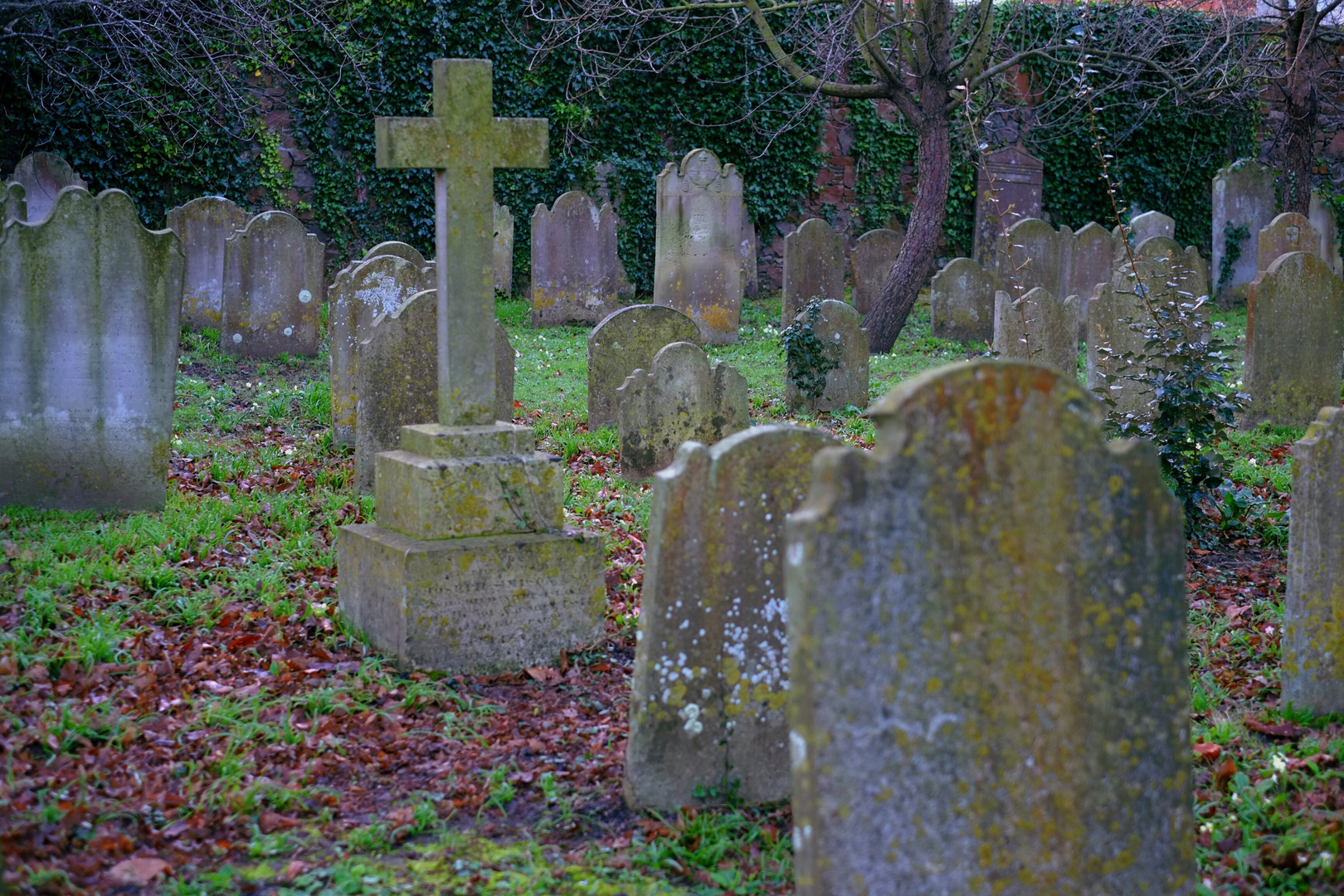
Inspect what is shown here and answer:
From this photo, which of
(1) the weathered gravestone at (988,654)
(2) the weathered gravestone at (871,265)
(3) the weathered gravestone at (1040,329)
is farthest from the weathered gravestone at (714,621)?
(2) the weathered gravestone at (871,265)

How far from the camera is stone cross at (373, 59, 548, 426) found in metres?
4.61

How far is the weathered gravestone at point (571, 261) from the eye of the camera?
46.9 feet

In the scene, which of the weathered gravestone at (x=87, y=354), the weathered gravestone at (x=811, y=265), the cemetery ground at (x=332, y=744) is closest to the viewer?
the cemetery ground at (x=332, y=744)

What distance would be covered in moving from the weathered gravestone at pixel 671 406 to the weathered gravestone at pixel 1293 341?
421 centimetres

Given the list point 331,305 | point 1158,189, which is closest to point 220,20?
point 331,305

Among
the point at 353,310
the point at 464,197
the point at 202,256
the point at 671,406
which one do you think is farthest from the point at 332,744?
the point at 202,256

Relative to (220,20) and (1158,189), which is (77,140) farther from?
(1158,189)

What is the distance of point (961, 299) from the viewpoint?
14117 millimetres

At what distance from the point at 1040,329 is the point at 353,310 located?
5.70 m

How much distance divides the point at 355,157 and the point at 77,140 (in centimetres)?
367

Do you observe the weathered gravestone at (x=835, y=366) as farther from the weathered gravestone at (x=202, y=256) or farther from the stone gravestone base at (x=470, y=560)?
the weathered gravestone at (x=202, y=256)

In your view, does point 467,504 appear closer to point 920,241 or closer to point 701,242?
point 701,242

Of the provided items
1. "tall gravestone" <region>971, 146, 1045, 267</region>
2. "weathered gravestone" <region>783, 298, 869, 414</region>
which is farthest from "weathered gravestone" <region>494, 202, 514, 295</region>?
"tall gravestone" <region>971, 146, 1045, 267</region>

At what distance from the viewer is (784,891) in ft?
10.0
